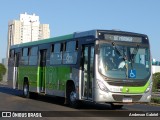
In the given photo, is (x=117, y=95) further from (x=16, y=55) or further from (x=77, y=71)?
(x=16, y=55)

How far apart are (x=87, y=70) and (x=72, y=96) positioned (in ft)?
5.98

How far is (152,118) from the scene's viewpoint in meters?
14.5

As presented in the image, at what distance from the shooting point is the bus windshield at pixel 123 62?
53.8 ft

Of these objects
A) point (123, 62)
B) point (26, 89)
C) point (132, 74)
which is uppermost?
point (123, 62)

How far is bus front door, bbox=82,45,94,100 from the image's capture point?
54.7 feet

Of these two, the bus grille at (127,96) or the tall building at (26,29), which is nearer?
the bus grille at (127,96)

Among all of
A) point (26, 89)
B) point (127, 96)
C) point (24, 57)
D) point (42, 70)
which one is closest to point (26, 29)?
point (24, 57)

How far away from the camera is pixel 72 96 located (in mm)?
18281

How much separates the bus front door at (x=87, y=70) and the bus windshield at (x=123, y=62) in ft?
1.84

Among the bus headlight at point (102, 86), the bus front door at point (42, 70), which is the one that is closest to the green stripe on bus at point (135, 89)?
the bus headlight at point (102, 86)

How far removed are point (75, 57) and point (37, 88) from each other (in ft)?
17.8

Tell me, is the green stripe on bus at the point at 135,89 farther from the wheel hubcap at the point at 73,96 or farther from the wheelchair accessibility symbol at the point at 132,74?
the wheel hubcap at the point at 73,96

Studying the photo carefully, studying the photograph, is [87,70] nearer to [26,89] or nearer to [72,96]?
[72,96]

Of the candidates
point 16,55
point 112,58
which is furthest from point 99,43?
point 16,55
